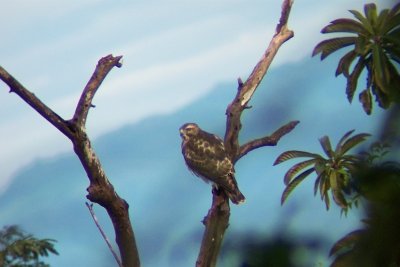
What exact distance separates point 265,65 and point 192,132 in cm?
97

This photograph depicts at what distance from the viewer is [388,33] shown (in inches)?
10.2

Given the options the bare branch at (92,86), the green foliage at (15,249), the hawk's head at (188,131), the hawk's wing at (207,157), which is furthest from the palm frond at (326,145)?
the hawk's head at (188,131)

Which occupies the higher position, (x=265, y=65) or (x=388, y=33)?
(x=265, y=65)

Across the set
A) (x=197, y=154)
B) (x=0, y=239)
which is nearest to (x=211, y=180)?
(x=197, y=154)

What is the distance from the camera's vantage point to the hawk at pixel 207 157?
8.52 ft

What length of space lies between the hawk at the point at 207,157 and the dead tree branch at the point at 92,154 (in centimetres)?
66

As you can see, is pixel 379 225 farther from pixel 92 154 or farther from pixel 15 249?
pixel 92 154

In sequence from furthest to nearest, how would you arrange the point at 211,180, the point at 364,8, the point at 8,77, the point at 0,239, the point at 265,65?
the point at 211,180 → the point at 265,65 → the point at 8,77 → the point at 0,239 → the point at 364,8

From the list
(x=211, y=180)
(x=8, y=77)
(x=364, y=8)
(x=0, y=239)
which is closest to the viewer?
(x=364, y=8)

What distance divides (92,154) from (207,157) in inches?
54.1

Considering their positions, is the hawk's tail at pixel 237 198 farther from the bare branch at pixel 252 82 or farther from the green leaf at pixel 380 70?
the green leaf at pixel 380 70

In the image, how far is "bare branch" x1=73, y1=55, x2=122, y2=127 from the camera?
1674mm

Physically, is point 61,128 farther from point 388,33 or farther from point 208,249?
point 388,33

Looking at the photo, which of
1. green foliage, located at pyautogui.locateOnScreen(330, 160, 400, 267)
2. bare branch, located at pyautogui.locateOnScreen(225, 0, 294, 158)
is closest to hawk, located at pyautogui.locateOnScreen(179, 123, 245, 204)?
bare branch, located at pyautogui.locateOnScreen(225, 0, 294, 158)
